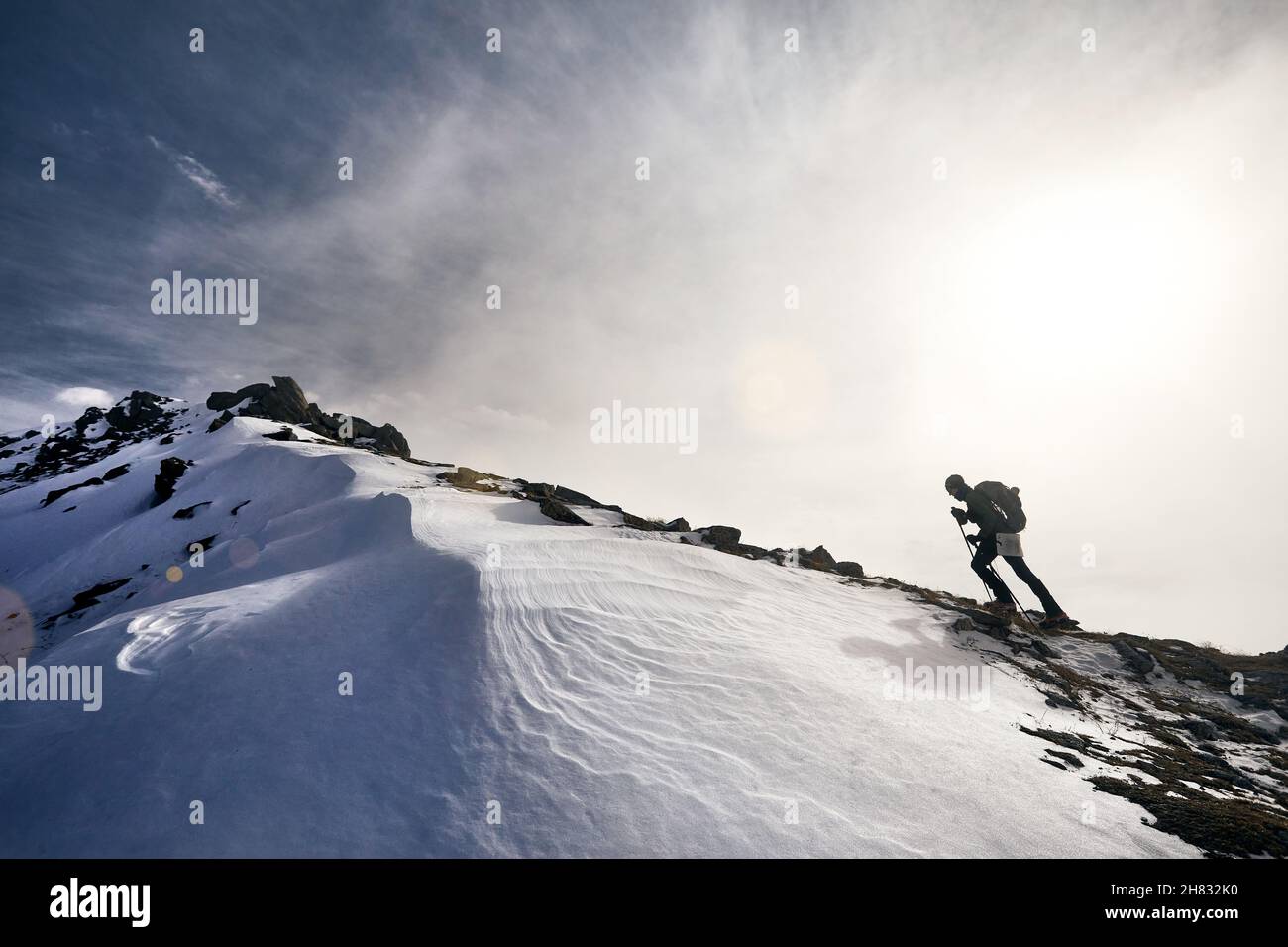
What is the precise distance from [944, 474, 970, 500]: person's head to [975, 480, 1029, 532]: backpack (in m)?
0.45

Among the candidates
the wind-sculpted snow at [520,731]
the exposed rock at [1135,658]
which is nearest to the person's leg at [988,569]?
the exposed rock at [1135,658]

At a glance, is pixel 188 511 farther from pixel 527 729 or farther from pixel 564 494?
pixel 527 729

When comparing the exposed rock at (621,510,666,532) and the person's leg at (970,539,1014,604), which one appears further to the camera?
the exposed rock at (621,510,666,532)

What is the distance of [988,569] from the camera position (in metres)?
13.5

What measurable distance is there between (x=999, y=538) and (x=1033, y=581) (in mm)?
1553

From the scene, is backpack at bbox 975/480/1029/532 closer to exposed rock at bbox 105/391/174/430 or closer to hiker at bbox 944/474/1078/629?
hiker at bbox 944/474/1078/629

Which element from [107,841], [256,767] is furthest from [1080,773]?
[107,841]

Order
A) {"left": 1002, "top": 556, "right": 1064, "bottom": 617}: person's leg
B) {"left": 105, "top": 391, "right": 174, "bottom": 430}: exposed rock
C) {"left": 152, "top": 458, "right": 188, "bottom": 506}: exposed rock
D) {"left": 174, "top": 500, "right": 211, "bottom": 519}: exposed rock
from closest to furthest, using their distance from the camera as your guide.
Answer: {"left": 1002, "top": 556, "right": 1064, "bottom": 617}: person's leg
{"left": 174, "top": 500, "right": 211, "bottom": 519}: exposed rock
{"left": 152, "top": 458, "right": 188, "bottom": 506}: exposed rock
{"left": 105, "top": 391, "right": 174, "bottom": 430}: exposed rock

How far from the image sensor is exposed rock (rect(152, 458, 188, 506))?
2195cm

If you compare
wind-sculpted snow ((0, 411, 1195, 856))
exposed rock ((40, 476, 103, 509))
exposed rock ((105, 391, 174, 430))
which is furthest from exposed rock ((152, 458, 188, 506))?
exposed rock ((105, 391, 174, 430))

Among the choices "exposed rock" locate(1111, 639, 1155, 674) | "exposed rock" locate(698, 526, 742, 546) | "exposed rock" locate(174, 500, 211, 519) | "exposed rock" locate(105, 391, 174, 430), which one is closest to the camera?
"exposed rock" locate(1111, 639, 1155, 674)

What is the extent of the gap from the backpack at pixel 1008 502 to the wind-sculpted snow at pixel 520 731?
219 inches

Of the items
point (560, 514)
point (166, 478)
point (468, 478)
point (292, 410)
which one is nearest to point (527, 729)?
point (560, 514)
